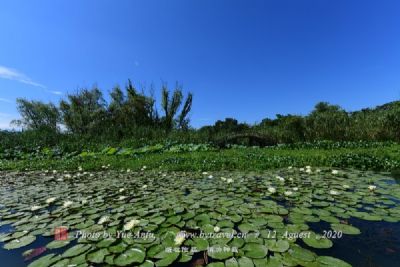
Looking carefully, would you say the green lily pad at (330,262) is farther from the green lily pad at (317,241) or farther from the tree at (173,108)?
the tree at (173,108)

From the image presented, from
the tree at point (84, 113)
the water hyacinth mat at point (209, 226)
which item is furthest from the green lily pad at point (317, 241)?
the tree at point (84, 113)

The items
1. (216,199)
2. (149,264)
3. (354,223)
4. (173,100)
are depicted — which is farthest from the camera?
(173,100)

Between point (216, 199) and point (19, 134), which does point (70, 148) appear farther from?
point (216, 199)

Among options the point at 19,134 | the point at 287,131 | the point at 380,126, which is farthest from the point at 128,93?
the point at 380,126

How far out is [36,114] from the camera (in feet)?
88.5

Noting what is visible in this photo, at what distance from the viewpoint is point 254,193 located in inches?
140

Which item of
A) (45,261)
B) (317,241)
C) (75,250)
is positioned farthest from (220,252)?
(45,261)

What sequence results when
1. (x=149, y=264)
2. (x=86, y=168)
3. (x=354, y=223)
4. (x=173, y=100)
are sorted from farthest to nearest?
(x=173, y=100) < (x=86, y=168) < (x=354, y=223) < (x=149, y=264)

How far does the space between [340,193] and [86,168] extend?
257 inches

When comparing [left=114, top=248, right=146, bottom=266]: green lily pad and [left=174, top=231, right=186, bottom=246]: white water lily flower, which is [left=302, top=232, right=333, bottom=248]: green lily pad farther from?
[left=114, top=248, right=146, bottom=266]: green lily pad

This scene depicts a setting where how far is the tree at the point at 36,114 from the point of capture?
25.5 m

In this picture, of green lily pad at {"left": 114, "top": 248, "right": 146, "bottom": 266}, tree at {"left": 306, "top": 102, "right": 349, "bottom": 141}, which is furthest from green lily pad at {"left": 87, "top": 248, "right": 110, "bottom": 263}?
tree at {"left": 306, "top": 102, "right": 349, "bottom": 141}

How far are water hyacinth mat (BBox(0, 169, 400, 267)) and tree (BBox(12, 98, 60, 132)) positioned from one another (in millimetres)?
25099

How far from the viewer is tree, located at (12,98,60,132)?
2555 centimetres
